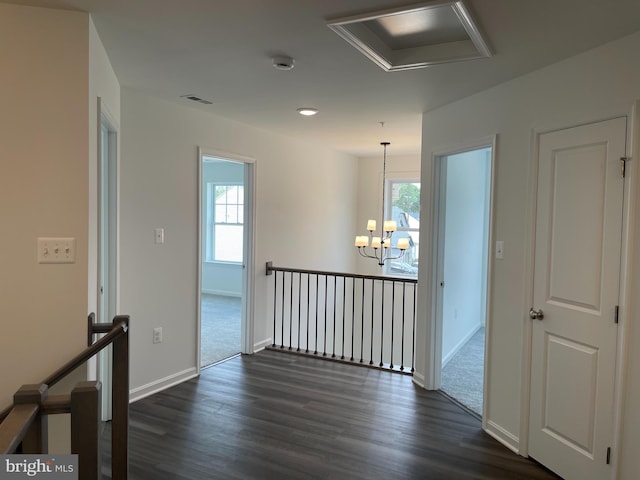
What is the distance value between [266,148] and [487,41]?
9.81ft

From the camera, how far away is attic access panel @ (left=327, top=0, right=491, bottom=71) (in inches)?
79.2

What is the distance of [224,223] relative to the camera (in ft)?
28.2

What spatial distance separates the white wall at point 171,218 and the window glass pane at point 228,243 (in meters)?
3.45

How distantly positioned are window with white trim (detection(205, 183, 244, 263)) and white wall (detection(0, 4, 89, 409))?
6.30 m

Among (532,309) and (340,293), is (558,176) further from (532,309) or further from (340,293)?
(340,293)

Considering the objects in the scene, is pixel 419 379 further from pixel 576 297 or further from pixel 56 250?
pixel 56 250

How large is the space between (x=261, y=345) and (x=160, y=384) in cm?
141

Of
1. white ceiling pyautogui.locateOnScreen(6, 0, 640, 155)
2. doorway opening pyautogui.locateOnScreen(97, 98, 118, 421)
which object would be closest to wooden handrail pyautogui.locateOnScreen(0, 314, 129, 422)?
doorway opening pyautogui.locateOnScreen(97, 98, 118, 421)

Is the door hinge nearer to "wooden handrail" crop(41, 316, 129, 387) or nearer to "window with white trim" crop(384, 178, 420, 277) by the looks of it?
"wooden handrail" crop(41, 316, 129, 387)

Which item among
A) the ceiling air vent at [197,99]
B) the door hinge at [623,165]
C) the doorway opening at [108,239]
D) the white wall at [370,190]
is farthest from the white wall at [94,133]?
the white wall at [370,190]

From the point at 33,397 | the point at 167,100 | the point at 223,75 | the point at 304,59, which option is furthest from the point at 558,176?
the point at 167,100

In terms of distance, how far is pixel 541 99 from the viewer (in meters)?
2.70

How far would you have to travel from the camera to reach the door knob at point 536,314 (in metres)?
2.71

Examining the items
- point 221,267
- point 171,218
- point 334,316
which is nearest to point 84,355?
point 171,218
